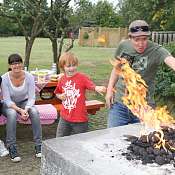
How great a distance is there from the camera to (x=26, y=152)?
5.78m

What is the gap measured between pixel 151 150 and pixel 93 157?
0.48 metres

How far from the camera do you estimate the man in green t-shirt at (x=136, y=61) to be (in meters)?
4.14

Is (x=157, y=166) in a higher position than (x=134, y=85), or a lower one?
lower

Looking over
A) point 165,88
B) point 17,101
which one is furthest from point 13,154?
point 165,88

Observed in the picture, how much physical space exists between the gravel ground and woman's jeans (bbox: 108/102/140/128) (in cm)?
124

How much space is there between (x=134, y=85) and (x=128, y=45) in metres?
0.56

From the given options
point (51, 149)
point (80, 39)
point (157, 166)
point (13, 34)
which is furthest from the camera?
point (13, 34)

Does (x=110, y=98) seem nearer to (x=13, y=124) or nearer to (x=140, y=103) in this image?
(x=140, y=103)

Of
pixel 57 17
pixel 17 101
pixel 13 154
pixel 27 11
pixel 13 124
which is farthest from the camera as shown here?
pixel 57 17

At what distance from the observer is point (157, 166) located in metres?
3.27

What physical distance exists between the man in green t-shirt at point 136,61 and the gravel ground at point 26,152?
1325 millimetres

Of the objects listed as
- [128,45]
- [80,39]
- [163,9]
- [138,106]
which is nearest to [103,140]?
[138,106]

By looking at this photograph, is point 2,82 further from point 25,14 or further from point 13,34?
point 13,34

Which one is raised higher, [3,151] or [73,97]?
[73,97]
